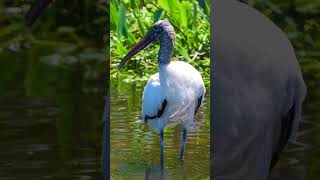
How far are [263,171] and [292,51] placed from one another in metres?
0.34

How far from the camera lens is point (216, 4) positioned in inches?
74.2

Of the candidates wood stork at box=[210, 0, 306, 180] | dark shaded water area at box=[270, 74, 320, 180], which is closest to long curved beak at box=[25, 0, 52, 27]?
wood stork at box=[210, 0, 306, 180]

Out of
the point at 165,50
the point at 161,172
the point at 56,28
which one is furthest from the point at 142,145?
the point at 56,28

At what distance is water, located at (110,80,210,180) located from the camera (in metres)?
1.88

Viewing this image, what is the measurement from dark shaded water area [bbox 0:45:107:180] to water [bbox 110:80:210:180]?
4.9 inches

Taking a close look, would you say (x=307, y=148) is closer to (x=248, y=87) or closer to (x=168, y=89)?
(x=248, y=87)

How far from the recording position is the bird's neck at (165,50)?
1874 millimetres

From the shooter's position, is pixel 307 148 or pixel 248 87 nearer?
pixel 248 87

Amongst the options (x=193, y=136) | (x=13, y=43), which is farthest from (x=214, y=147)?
(x=13, y=43)

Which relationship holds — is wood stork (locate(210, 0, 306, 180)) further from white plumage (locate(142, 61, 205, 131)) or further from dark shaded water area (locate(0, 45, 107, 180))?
dark shaded water area (locate(0, 45, 107, 180))

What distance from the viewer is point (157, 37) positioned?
74.2 inches

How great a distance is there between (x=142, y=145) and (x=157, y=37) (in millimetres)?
287

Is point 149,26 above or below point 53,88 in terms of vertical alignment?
above

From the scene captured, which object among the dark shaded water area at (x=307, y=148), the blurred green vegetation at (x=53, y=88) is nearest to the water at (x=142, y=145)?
the blurred green vegetation at (x=53, y=88)
